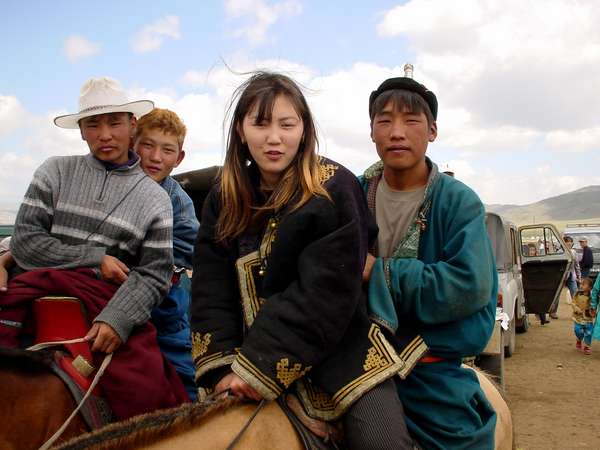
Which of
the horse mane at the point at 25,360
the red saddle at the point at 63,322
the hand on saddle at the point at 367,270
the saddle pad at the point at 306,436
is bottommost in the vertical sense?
the saddle pad at the point at 306,436

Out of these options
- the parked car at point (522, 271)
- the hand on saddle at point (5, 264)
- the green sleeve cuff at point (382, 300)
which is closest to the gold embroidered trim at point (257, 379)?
the green sleeve cuff at point (382, 300)

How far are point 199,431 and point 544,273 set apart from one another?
13623 millimetres

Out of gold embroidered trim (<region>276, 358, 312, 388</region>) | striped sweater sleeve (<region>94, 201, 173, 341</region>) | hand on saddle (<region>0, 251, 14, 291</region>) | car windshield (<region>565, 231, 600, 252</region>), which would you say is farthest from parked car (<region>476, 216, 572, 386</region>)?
car windshield (<region>565, 231, 600, 252</region>)

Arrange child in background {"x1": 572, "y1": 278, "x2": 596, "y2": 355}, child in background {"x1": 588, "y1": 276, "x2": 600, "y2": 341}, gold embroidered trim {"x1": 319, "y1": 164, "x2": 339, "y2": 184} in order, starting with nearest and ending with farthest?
1. gold embroidered trim {"x1": 319, "y1": 164, "x2": 339, "y2": 184}
2. child in background {"x1": 588, "y1": 276, "x2": 600, "y2": 341}
3. child in background {"x1": 572, "y1": 278, "x2": 596, "y2": 355}

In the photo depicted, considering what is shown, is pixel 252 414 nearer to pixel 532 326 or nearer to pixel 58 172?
pixel 58 172

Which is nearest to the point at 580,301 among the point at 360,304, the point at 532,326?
the point at 532,326

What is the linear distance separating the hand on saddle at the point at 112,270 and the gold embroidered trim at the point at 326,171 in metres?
1.22

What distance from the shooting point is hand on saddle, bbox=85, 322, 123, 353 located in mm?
2878

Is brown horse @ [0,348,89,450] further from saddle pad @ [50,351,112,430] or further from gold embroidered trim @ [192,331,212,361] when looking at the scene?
gold embroidered trim @ [192,331,212,361]

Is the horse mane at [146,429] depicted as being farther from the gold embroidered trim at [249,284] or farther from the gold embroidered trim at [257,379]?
the gold embroidered trim at [249,284]

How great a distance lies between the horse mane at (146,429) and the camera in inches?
74.2

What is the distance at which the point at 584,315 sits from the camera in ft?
Result: 41.5

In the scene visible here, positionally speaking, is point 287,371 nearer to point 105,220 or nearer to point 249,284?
point 249,284

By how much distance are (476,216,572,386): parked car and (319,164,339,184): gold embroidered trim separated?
8.04 m
